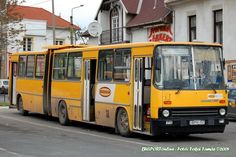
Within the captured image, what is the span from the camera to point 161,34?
108 ft

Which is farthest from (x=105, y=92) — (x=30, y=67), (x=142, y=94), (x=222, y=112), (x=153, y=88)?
(x=30, y=67)

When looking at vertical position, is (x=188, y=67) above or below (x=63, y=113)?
above

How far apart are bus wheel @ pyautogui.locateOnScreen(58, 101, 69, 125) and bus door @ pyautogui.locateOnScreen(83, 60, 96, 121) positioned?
1.74 metres

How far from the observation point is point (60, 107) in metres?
20.2

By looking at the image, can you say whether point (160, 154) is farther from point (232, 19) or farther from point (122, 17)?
point (122, 17)

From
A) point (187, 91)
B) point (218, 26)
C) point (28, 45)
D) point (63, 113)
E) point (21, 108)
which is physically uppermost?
point (28, 45)

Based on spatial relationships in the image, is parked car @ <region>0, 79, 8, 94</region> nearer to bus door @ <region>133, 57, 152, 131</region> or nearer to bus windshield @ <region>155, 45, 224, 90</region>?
bus door @ <region>133, 57, 152, 131</region>

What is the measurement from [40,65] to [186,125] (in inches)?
381

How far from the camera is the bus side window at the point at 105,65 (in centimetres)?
1661

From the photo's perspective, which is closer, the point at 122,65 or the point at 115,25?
the point at 122,65

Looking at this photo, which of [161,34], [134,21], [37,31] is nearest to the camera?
[161,34]

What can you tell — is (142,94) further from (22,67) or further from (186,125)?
(22,67)

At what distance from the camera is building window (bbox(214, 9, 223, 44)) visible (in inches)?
1115

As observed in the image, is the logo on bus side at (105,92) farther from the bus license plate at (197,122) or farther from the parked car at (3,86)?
the parked car at (3,86)
